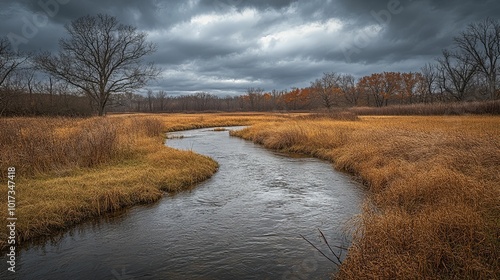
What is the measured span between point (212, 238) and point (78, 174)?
6.80m

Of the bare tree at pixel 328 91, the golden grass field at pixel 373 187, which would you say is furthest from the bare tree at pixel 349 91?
the golden grass field at pixel 373 187

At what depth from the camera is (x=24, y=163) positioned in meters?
10.4

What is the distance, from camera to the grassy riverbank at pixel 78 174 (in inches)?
303

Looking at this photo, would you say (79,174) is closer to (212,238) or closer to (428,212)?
(212,238)

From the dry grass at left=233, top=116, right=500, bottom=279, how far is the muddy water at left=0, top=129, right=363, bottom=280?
954 millimetres

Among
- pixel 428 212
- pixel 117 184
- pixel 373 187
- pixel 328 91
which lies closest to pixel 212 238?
pixel 117 184

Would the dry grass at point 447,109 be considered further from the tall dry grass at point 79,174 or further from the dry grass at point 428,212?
the tall dry grass at point 79,174

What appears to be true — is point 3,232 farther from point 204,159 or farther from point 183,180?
point 204,159

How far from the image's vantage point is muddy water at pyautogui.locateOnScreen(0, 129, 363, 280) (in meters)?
5.60

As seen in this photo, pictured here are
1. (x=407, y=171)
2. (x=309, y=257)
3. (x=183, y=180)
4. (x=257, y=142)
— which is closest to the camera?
(x=309, y=257)

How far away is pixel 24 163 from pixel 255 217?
8.66 m

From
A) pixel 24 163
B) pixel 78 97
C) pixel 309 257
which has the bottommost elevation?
pixel 309 257

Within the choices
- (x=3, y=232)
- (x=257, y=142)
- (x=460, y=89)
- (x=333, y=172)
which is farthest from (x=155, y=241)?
(x=460, y=89)

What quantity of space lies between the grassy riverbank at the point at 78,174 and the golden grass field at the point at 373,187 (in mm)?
32
